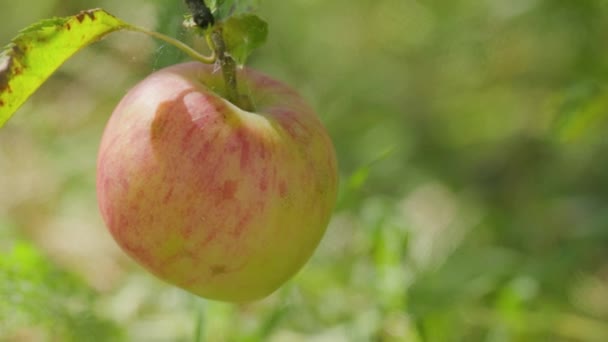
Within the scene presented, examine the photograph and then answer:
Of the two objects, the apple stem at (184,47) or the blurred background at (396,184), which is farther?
the blurred background at (396,184)

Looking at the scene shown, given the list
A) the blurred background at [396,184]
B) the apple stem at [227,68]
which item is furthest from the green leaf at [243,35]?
A: the blurred background at [396,184]

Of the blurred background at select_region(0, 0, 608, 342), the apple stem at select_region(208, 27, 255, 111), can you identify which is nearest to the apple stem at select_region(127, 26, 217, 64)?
the apple stem at select_region(208, 27, 255, 111)

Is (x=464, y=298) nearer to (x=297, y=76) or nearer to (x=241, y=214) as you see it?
(x=241, y=214)

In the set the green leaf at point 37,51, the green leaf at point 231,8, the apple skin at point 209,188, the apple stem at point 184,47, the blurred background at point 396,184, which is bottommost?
the blurred background at point 396,184

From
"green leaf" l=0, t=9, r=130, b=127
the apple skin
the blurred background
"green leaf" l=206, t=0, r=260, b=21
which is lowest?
the blurred background

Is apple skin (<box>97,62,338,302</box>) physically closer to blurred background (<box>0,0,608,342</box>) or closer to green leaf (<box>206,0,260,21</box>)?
green leaf (<box>206,0,260,21</box>)

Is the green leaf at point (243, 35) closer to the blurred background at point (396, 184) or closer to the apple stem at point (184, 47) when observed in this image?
the apple stem at point (184, 47)

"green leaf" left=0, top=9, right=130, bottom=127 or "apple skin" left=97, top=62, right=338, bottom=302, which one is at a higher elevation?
"green leaf" left=0, top=9, right=130, bottom=127
